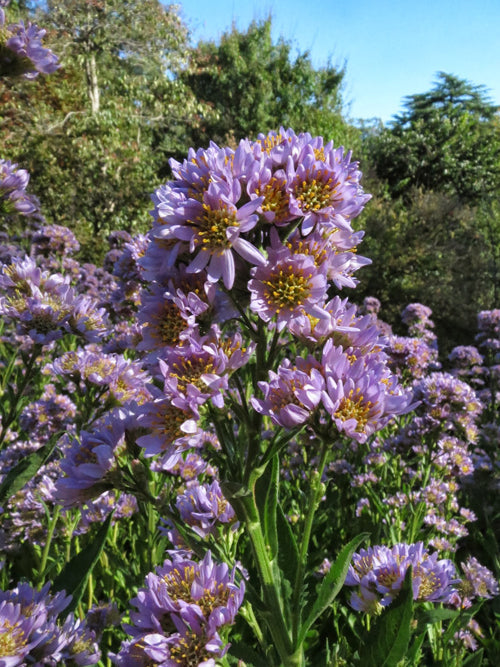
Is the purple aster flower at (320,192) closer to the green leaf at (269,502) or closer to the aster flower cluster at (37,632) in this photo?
the green leaf at (269,502)

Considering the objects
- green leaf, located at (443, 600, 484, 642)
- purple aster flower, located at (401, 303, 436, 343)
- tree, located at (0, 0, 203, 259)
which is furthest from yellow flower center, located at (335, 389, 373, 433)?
tree, located at (0, 0, 203, 259)

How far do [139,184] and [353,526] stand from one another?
27.7 ft

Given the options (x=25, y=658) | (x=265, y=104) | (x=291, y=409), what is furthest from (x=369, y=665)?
(x=265, y=104)

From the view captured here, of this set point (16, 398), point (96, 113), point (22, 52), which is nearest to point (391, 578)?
point (16, 398)

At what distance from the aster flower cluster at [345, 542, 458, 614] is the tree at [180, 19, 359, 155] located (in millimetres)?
17298

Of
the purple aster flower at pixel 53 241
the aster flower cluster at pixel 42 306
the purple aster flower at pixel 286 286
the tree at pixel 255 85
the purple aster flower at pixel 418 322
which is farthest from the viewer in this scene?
the tree at pixel 255 85

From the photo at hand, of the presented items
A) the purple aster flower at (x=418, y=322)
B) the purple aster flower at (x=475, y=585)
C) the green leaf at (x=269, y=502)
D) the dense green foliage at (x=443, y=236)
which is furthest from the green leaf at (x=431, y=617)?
the dense green foliage at (x=443, y=236)

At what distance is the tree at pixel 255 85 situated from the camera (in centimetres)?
1769

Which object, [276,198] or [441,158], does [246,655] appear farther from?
[441,158]

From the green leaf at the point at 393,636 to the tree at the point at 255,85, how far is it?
1766cm

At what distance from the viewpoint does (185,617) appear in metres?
0.97

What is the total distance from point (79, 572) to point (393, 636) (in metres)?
0.73

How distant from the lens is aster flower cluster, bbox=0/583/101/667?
37.8 inches

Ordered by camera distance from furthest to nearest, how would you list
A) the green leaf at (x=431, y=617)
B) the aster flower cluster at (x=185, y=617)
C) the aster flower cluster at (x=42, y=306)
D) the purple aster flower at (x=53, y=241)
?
the purple aster flower at (x=53, y=241) < the aster flower cluster at (x=42, y=306) < the green leaf at (x=431, y=617) < the aster flower cluster at (x=185, y=617)
